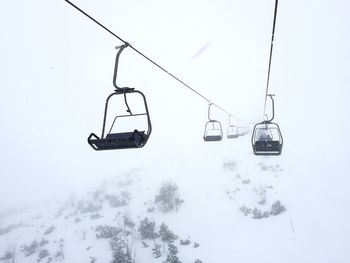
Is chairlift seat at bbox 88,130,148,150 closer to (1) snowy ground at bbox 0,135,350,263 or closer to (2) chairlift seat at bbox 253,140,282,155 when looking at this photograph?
(2) chairlift seat at bbox 253,140,282,155

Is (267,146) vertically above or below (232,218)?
above

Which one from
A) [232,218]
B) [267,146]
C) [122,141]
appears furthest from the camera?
[232,218]

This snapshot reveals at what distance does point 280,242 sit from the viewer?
2527cm


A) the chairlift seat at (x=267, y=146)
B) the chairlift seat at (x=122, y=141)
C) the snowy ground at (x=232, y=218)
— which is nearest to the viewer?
the chairlift seat at (x=122, y=141)

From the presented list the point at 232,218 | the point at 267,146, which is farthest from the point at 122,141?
the point at 232,218

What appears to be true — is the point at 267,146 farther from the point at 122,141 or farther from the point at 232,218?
the point at 232,218

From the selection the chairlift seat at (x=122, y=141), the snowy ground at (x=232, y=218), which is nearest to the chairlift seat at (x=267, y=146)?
the chairlift seat at (x=122, y=141)

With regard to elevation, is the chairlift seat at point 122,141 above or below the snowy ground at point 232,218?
above

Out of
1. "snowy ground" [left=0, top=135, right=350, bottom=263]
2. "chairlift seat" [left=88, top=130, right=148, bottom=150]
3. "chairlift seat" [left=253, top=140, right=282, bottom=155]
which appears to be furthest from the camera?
"snowy ground" [left=0, top=135, right=350, bottom=263]

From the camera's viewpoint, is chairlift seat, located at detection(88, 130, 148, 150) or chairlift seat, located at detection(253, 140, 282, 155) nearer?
chairlift seat, located at detection(88, 130, 148, 150)

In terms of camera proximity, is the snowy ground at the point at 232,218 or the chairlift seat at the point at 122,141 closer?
the chairlift seat at the point at 122,141

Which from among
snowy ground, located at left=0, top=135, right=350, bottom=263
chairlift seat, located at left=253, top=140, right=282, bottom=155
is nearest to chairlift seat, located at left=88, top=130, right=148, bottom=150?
chairlift seat, located at left=253, top=140, right=282, bottom=155

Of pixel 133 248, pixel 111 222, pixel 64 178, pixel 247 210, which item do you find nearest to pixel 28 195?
pixel 64 178

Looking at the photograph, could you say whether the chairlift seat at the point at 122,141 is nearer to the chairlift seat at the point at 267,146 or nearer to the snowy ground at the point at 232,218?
the chairlift seat at the point at 267,146
